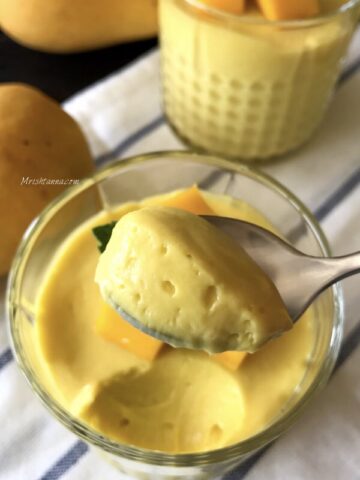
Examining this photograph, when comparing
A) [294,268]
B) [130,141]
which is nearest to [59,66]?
[130,141]

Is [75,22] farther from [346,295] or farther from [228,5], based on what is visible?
[346,295]

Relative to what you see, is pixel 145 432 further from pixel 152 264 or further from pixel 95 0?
pixel 95 0

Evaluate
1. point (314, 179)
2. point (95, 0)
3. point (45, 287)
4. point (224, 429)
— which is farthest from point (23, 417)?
point (95, 0)

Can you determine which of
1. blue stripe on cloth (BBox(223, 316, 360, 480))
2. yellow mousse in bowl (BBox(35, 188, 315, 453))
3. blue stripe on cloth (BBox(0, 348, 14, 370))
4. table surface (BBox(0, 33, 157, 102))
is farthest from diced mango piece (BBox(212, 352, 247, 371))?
table surface (BBox(0, 33, 157, 102))

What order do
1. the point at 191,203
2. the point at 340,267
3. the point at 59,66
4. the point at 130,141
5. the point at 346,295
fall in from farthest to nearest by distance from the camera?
the point at 59,66
the point at 130,141
the point at 346,295
the point at 191,203
the point at 340,267

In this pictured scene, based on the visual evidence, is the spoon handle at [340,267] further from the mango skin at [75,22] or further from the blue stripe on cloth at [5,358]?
the mango skin at [75,22]

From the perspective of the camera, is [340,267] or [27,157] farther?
[27,157]
